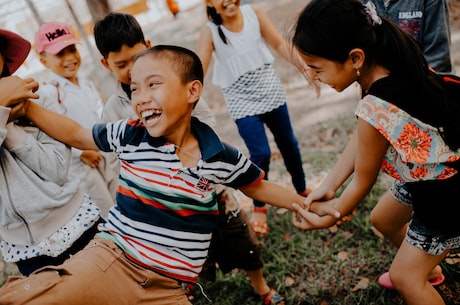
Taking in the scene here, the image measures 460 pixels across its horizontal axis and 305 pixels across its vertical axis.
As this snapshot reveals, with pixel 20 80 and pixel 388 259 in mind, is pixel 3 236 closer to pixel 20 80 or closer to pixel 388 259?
pixel 20 80

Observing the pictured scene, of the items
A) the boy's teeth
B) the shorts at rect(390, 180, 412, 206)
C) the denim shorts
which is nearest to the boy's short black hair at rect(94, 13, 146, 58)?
the boy's teeth

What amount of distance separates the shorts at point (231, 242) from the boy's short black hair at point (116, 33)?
4.16 ft

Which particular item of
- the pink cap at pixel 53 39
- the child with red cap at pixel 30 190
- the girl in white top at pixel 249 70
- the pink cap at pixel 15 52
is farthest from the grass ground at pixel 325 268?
the pink cap at pixel 53 39

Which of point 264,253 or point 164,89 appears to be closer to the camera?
point 164,89

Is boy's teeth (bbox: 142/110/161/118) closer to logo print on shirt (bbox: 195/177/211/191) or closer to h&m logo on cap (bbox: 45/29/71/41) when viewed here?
logo print on shirt (bbox: 195/177/211/191)

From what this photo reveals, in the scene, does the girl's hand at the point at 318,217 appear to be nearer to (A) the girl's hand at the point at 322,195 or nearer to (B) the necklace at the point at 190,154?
(A) the girl's hand at the point at 322,195

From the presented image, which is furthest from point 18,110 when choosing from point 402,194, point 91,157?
point 402,194

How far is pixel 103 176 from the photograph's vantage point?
129 inches

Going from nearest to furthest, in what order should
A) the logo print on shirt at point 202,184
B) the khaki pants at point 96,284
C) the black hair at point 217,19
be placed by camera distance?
the khaki pants at point 96,284
the logo print on shirt at point 202,184
the black hair at point 217,19

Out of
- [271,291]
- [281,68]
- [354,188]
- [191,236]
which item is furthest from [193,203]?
[281,68]

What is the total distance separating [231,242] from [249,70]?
62.9 inches

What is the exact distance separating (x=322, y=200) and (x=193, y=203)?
3.08 feet

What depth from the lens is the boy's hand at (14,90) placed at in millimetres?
1850

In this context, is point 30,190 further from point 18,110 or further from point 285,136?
point 285,136
